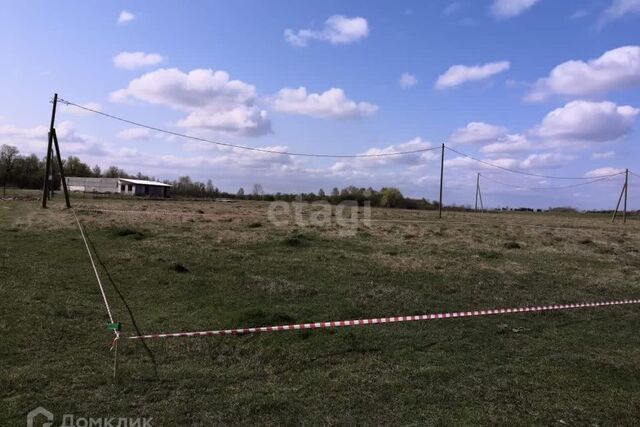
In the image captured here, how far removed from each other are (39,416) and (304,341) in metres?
3.64

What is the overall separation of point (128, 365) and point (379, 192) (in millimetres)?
80975

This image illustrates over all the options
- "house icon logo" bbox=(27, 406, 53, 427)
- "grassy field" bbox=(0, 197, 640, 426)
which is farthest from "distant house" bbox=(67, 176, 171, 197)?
"house icon logo" bbox=(27, 406, 53, 427)

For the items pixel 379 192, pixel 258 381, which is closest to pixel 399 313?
pixel 258 381

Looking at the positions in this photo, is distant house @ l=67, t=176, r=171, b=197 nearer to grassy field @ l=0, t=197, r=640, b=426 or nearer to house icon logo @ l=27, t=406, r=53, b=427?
grassy field @ l=0, t=197, r=640, b=426

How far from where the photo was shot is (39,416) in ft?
14.6

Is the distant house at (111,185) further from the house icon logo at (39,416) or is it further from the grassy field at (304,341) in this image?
the house icon logo at (39,416)

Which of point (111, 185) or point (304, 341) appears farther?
point (111, 185)

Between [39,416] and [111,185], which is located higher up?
[111,185]

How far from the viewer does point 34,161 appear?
89000 mm

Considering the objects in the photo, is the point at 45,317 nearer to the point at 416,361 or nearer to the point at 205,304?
the point at 205,304

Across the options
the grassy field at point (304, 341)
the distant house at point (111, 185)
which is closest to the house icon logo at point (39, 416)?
the grassy field at point (304, 341)

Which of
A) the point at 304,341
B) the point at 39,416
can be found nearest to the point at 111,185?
the point at 304,341

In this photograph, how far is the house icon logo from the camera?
14.1ft

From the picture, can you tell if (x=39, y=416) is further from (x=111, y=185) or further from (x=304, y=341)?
(x=111, y=185)
